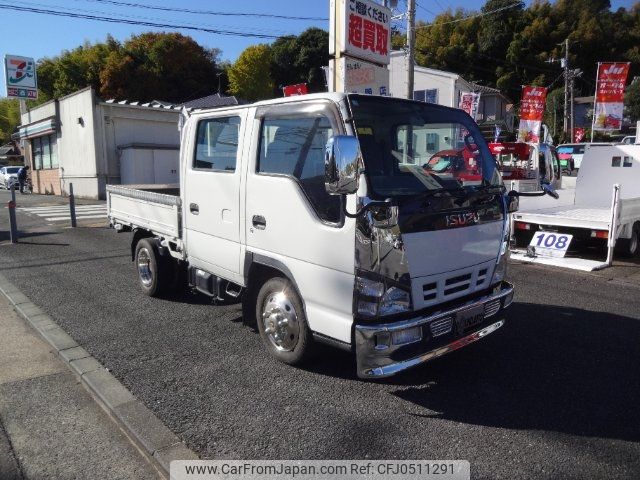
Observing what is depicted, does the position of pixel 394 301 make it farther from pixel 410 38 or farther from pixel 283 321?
pixel 410 38

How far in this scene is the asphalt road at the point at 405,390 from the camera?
117 inches

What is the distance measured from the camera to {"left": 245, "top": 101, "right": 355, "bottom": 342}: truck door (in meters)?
3.30

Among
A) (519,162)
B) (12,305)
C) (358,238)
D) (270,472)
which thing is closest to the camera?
(270,472)

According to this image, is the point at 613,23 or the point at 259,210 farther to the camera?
the point at 613,23

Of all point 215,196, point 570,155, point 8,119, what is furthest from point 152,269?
point 8,119

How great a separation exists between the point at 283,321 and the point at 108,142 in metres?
19.6

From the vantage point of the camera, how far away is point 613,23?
49438mm

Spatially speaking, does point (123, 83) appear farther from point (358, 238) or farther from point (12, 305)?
point (358, 238)

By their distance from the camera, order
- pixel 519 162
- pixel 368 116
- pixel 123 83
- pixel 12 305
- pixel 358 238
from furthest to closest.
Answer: pixel 123 83, pixel 519 162, pixel 12 305, pixel 368 116, pixel 358 238

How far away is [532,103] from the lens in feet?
65.8

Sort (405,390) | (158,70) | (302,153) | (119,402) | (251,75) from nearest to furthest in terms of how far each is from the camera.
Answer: (119,402)
(302,153)
(405,390)
(158,70)
(251,75)

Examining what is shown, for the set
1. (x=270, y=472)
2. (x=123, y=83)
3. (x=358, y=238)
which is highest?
(x=123, y=83)

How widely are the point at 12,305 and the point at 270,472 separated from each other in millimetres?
4761

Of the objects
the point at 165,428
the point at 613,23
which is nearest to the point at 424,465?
the point at 165,428
